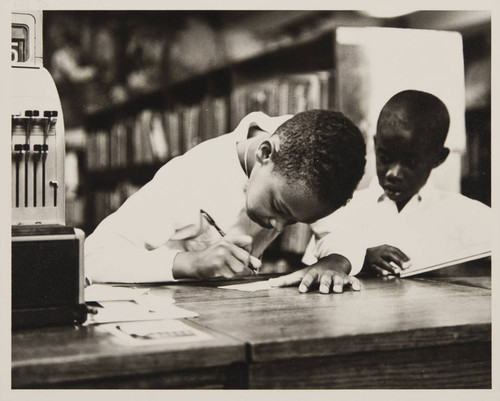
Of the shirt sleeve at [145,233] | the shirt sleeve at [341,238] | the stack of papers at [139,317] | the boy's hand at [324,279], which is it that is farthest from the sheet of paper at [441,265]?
the stack of papers at [139,317]

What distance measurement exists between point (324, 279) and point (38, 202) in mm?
634

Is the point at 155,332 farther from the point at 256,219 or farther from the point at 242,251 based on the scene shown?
the point at 256,219

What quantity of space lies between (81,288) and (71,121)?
1.14 metres

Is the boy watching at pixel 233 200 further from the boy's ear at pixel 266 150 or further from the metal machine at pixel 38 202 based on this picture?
the metal machine at pixel 38 202

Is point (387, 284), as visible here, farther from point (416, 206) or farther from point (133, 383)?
point (133, 383)

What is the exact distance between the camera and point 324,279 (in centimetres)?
134

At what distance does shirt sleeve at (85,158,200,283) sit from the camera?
152cm

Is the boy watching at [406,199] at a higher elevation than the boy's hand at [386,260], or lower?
higher

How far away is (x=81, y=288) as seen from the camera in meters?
0.99

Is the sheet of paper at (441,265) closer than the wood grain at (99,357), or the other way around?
the wood grain at (99,357)

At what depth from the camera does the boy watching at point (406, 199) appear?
1.75m

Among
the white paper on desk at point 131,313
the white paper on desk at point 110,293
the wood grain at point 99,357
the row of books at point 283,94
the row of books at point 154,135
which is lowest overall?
the wood grain at point 99,357

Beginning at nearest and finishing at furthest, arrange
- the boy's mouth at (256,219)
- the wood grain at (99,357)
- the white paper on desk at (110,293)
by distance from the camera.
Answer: the wood grain at (99,357) < the white paper on desk at (110,293) < the boy's mouth at (256,219)

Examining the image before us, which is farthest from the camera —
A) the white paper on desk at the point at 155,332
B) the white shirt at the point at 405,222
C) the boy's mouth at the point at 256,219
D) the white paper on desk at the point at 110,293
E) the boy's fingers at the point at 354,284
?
the white shirt at the point at 405,222
